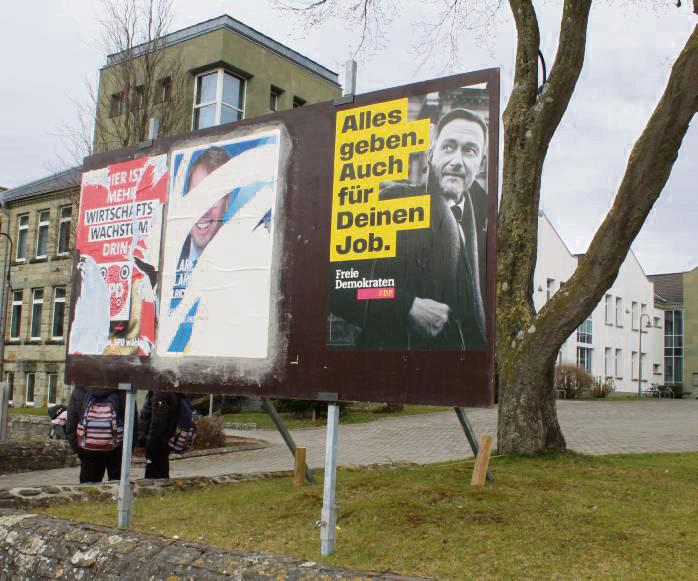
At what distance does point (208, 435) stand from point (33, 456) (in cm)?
402

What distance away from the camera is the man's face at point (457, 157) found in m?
4.63

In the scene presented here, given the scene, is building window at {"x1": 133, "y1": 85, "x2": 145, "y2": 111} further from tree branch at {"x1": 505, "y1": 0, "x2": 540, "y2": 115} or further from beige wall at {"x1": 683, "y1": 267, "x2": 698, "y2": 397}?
beige wall at {"x1": 683, "y1": 267, "x2": 698, "y2": 397}

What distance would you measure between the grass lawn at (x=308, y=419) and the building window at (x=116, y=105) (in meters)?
9.59

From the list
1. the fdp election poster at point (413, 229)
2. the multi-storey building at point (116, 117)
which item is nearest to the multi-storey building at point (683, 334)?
the multi-storey building at point (116, 117)

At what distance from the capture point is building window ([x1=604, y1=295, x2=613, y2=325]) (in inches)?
2164

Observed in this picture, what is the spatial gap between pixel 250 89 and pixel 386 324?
78.0 ft

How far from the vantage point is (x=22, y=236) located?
121 feet

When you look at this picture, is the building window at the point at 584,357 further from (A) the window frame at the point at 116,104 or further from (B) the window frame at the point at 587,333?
(A) the window frame at the point at 116,104

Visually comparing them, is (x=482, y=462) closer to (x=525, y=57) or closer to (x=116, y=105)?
(x=525, y=57)

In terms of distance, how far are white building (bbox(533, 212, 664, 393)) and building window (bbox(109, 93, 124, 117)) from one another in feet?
94.3

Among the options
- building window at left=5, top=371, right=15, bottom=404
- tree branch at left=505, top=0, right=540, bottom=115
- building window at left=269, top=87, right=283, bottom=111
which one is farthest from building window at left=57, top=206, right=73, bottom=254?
tree branch at left=505, top=0, right=540, bottom=115

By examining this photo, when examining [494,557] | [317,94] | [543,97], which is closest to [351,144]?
[494,557]

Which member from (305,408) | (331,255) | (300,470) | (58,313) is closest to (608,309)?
(305,408)

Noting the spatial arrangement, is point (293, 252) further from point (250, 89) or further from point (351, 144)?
point (250, 89)
